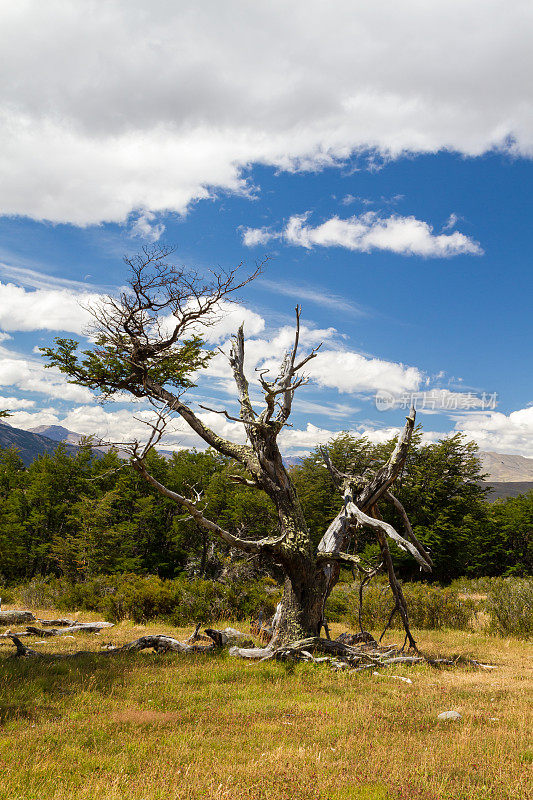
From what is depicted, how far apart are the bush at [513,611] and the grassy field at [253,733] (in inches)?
295

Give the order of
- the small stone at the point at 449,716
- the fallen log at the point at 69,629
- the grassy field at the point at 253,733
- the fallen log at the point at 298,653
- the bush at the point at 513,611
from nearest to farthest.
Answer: the grassy field at the point at 253,733 < the small stone at the point at 449,716 < the fallen log at the point at 298,653 < the fallen log at the point at 69,629 < the bush at the point at 513,611

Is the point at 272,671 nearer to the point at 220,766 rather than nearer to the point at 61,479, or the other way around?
the point at 220,766

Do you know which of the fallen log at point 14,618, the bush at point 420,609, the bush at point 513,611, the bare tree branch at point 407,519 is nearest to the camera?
the bare tree branch at point 407,519

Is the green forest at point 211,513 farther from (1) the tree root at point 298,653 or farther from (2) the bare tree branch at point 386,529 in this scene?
(2) the bare tree branch at point 386,529

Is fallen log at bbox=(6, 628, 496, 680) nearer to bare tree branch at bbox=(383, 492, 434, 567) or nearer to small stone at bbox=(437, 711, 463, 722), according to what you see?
bare tree branch at bbox=(383, 492, 434, 567)

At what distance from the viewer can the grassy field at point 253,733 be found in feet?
16.9

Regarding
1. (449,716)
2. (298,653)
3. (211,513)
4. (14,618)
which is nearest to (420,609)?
(298,653)

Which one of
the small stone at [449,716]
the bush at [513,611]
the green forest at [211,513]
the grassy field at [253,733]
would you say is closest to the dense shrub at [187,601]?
the grassy field at [253,733]

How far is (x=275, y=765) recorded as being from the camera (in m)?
5.64

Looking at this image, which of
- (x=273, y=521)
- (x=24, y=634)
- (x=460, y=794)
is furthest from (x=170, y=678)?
(x=273, y=521)

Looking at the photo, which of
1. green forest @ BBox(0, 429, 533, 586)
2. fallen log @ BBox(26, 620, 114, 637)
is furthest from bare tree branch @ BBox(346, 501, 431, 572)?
green forest @ BBox(0, 429, 533, 586)

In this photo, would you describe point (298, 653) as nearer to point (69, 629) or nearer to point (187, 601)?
point (187, 601)

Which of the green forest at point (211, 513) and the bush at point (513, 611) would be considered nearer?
the bush at point (513, 611)

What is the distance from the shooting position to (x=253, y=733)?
6785mm
